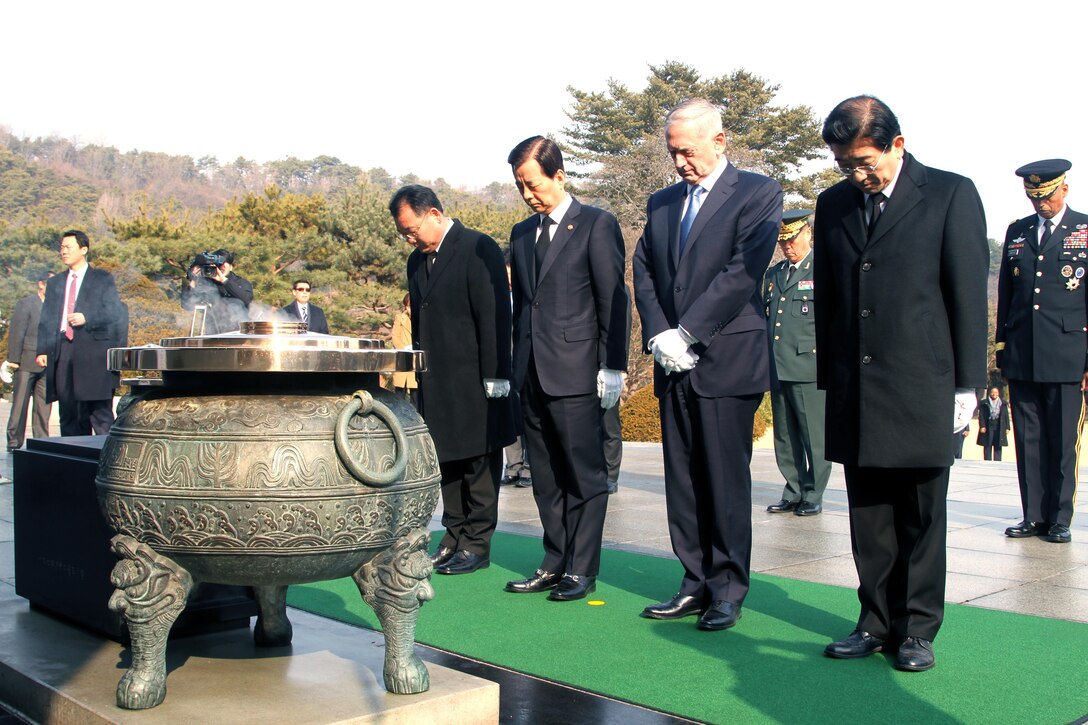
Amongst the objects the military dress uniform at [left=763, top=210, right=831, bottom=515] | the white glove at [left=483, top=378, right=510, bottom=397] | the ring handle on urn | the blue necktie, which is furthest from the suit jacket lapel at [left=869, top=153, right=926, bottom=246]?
the military dress uniform at [left=763, top=210, right=831, bottom=515]

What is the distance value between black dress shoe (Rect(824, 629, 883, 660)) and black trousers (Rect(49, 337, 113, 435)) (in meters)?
5.76

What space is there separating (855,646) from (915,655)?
0.68 ft

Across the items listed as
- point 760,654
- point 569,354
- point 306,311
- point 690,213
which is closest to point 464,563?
point 569,354

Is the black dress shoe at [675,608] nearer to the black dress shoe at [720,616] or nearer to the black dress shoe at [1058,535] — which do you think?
the black dress shoe at [720,616]

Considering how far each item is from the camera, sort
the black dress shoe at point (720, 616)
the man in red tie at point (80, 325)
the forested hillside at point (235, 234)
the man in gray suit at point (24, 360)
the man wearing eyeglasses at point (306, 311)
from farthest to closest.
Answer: the forested hillside at point (235, 234), the man wearing eyeglasses at point (306, 311), the man in gray suit at point (24, 360), the man in red tie at point (80, 325), the black dress shoe at point (720, 616)

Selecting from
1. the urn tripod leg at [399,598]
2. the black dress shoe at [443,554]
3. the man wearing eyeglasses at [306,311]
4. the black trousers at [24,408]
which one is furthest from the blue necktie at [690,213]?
the black trousers at [24,408]

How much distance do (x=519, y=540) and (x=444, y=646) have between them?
7.61ft

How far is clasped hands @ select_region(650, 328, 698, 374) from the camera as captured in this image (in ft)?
13.1

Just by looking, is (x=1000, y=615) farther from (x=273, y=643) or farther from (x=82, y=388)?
(x=82, y=388)

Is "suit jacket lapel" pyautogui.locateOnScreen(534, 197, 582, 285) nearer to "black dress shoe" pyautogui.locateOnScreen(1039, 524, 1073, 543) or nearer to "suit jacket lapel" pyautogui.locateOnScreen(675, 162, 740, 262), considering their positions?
"suit jacket lapel" pyautogui.locateOnScreen(675, 162, 740, 262)

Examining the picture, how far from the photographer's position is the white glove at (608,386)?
4.54 meters

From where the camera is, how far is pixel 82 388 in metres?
7.65

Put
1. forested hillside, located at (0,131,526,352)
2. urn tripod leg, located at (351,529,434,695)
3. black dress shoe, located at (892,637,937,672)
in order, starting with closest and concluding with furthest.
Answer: urn tripod leg, located at (351,529,434,695)
black dress shoe, located at (892,637,937,672)
forested hillside, located at (0,131,526,352)

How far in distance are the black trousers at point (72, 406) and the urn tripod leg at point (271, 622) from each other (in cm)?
464
